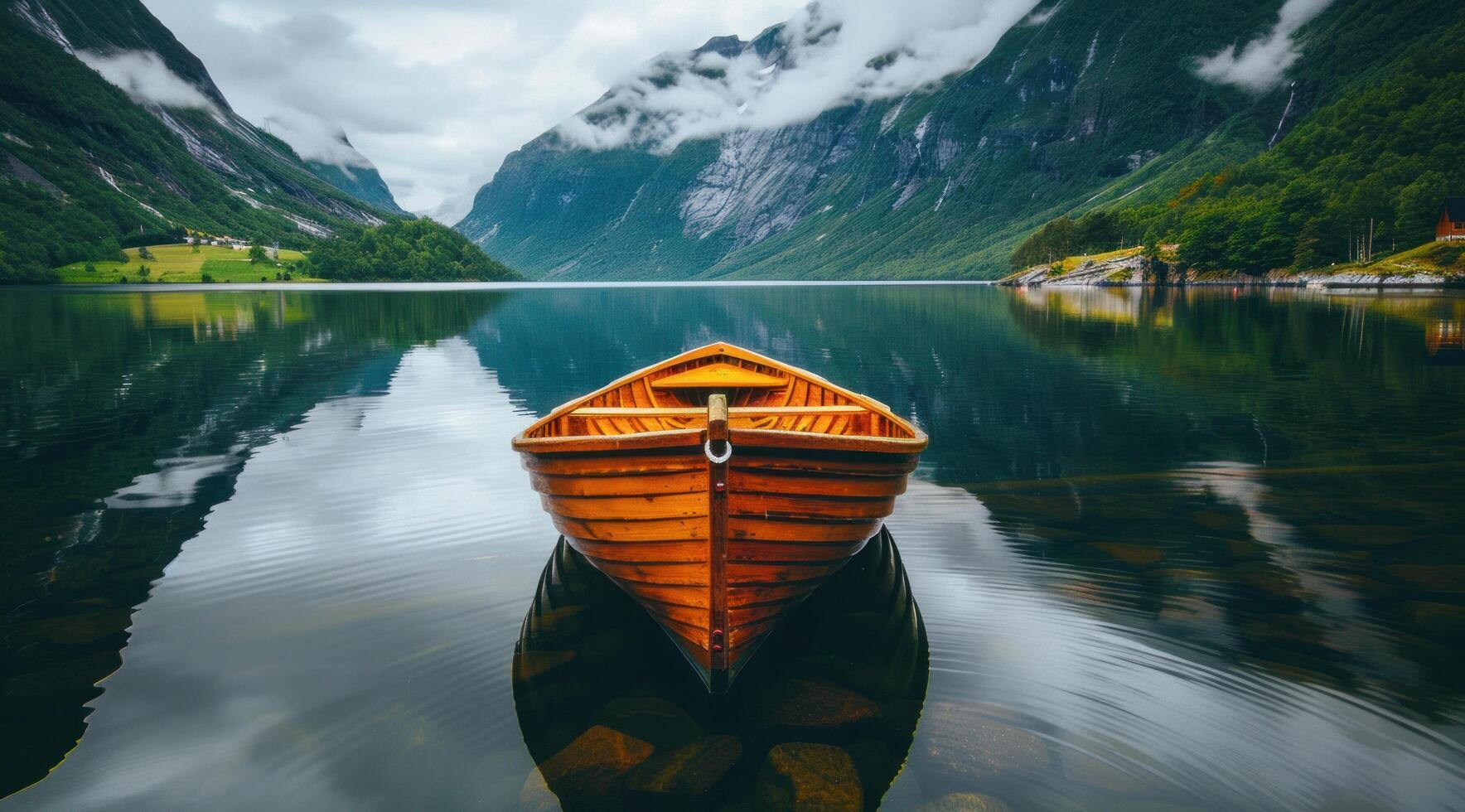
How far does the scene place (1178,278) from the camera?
117312 mm

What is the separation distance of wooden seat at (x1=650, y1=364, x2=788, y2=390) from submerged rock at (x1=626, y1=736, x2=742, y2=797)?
6.18 metres

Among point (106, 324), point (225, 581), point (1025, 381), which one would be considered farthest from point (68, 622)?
point (106, 324)

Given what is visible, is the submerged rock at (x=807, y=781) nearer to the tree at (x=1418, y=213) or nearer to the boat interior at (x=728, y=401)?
the boat interior at (x=728, y=401)

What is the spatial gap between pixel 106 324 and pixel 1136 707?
206 feet

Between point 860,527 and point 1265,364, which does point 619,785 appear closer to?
point 860,527

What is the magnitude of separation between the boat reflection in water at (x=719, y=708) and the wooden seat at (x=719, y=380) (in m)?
3.66

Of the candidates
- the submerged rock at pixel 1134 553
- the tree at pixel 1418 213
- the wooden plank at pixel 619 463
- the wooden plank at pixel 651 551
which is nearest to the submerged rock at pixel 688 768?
the wooden plank at pixel 651 551

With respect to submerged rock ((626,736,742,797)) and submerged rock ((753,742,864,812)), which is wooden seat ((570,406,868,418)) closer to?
submerged rock ((626,736,742,797))

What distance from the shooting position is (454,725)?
6594 millimetres

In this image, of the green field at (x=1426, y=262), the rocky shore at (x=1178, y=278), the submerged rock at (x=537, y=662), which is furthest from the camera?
the rocky shore at (x=1178, y=278)

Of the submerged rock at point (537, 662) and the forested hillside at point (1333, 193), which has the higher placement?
the forested hillside at point (1333, 193)

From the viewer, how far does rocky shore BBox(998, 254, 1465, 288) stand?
8400 cm

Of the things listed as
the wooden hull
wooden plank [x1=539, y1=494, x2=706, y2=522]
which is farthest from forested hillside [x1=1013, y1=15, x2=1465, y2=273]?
wooden plank [x1=539, y1=494, x2=706, y2=522]

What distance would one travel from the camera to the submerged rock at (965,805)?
5.52 metres
